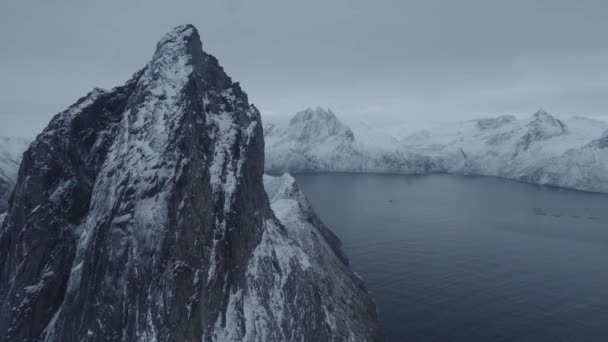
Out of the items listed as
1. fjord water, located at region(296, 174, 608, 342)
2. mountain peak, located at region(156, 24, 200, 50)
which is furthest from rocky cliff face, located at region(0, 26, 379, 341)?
fjord water, located at region(296, 174, 608, 342)

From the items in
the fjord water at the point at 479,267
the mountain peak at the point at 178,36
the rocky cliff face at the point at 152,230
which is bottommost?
the fjord water at the point at 479,267

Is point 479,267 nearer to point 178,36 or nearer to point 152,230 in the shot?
point 152,230

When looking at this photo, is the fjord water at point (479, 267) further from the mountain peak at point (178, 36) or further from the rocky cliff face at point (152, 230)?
the mountain peak at point (178, 36)

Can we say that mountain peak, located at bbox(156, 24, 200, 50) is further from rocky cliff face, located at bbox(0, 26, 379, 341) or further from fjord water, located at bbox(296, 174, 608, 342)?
fjord water, located at bbox(296, 174, 608, 342)

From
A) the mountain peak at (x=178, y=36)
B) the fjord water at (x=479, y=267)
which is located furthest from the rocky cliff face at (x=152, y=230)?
the fjord water at (x=479, y=267)

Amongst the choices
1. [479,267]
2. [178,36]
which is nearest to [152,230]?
[178,36]
